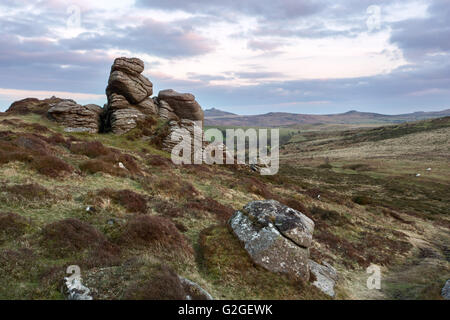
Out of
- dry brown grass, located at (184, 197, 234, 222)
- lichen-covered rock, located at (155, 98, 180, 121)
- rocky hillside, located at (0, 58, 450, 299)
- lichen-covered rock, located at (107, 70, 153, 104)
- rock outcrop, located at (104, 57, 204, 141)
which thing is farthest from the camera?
lichen-covered rock, located at (155, 98, 180, 121)

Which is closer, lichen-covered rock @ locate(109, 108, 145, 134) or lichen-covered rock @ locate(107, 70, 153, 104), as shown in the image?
lichen-covered rock @ locate(109, 108, 145, 134)

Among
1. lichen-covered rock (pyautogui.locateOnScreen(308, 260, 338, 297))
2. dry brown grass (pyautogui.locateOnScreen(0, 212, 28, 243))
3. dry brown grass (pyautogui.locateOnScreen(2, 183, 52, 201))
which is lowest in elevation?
lichen-covered rock (pyautogui.locateOnScreen(308, 260, 338, 297))

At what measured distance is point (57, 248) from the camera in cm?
975

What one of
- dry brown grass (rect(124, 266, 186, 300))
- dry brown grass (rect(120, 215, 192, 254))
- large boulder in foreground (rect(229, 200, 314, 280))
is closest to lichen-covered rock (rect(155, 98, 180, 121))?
dry brown grass (rect(120, 215, 192, 254))

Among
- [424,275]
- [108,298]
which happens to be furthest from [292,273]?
[424,275]

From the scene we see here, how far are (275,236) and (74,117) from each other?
147ft

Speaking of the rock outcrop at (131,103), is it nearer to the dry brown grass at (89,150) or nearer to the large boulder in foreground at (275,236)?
the dry brown grass at (89,150)

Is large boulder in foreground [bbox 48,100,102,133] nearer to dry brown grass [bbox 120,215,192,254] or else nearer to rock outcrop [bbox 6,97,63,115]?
rock outcrop [bbox 6,97,63,115]

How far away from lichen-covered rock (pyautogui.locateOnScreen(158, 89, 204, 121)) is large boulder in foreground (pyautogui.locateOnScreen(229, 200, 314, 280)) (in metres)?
47.0

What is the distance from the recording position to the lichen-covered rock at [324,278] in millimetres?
10740

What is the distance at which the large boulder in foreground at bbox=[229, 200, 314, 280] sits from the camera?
10.7 meters

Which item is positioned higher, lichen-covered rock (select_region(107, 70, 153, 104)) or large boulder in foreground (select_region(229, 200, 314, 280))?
lichen-covered rock (select_region(107, 70, 153, 104))

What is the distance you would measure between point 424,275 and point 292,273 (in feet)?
32.6

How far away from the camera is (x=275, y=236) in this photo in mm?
11156
